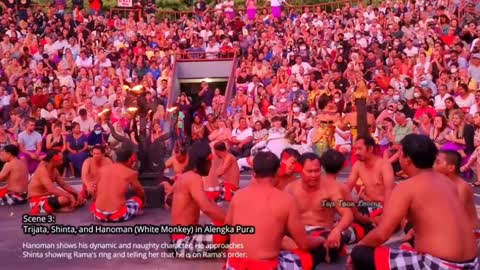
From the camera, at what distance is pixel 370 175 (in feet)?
28.2

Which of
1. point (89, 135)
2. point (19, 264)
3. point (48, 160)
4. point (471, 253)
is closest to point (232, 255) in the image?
point (471, 253)

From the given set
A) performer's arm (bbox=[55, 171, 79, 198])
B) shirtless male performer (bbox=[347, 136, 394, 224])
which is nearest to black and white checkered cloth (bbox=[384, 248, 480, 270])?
shirtless male performer (bbox=[347, 136, 394, 224])

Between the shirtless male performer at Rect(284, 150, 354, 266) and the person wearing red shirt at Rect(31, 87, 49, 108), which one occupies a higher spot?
the shirtless male performer at Rect(284, 150, 354, 266)

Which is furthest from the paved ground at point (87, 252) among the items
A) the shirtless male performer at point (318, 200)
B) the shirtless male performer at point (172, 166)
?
the shirtless male performer at point (172, 166)

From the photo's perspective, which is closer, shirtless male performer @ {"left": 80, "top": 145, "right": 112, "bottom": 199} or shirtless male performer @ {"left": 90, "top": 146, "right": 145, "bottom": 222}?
shirtless male performer @ {"left": 90, "top": 146, "right": 145, "bottom": 222}

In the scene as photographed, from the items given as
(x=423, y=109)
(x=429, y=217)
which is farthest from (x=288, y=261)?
(x=423, y=109)

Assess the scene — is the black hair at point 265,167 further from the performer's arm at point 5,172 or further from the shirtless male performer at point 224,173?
the performer's arm at point 5,172

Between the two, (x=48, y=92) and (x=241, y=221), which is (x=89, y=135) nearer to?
(x=48, y=92)

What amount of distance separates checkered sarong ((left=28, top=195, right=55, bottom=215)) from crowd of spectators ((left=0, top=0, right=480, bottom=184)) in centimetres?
281

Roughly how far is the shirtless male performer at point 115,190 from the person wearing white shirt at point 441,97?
298 inches

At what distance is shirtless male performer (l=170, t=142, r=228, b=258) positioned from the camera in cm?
706

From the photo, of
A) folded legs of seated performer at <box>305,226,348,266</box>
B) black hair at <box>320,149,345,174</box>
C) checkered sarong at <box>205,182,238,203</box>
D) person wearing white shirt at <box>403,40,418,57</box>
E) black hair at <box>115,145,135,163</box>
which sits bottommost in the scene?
checkered sarong at <box>205,182,238,203</box>

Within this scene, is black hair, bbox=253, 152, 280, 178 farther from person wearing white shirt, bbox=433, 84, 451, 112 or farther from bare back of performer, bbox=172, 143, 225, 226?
person wearing white shirt, bbox=433, 84, 451, 112

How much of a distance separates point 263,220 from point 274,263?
37 cm
